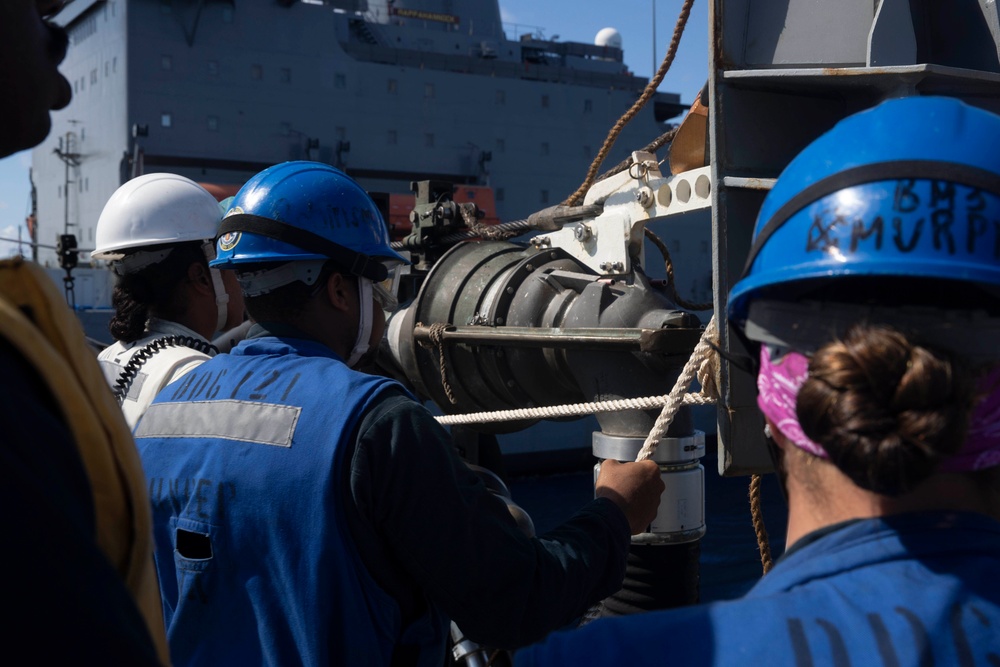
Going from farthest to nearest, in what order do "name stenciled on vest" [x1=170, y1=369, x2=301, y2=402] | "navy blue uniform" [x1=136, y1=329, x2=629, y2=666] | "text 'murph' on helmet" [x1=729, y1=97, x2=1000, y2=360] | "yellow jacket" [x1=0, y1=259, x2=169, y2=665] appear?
"name stenciled on vest" [x1=170, y1=369, x2=301, y2=402] → "navy blue uniform" [x1=136, y1=329, x2=629, y2=666] → "text 'murph' on helmet" [x1=729, y1=97, x2=1000, y2=360] → "yellow jacket" [x1=0, y1=259, x2=169, y2=665]

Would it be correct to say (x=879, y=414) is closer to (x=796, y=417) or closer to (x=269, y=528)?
(x=796, y=417)

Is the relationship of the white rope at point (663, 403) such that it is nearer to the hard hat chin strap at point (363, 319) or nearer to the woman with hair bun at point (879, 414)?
the hard hat chin strap at point (363, 319)

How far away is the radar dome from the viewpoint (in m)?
22.1

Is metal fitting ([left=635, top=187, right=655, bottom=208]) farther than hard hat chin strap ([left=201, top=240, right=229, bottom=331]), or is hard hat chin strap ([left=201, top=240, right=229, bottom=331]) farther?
metal fitting ([left=635, top=187, right=655, bottom=208])

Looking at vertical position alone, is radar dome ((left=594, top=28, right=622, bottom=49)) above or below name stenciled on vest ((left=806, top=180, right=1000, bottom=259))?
above

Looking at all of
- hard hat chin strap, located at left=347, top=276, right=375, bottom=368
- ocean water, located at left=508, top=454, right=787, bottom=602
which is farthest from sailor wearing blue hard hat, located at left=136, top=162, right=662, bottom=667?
ocean water, located at left=508, top=454, right=787, bottom=602

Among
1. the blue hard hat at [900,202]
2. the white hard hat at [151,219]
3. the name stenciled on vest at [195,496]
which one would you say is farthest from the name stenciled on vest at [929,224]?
the white hard hat at [151,219]

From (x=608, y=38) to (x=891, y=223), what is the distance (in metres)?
22.7

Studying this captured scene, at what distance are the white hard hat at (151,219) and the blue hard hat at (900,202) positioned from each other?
6.92 ft

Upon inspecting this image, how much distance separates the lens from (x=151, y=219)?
9.09ft

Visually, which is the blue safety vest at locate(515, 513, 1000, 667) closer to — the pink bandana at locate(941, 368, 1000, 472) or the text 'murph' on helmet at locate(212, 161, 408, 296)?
the pink bandana at locate(941, 368, 1000, 472)

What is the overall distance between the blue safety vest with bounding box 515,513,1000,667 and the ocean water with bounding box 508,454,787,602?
8401 millimetres

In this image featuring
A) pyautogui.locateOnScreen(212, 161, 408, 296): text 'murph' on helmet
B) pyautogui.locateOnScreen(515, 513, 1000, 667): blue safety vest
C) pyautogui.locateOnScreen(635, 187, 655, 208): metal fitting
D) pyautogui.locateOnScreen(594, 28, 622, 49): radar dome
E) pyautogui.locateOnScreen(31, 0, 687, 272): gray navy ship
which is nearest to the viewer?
pyautogui.locateOnScreen(515, 513, 1000, 667): blue safety vest

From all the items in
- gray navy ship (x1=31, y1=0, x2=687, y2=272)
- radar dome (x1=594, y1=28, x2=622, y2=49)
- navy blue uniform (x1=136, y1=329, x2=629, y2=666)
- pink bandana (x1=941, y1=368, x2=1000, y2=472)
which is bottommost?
navy blue uniform (x1=136, y1=329, x2=629, y2=666)
